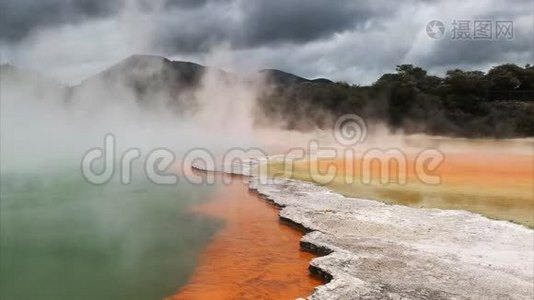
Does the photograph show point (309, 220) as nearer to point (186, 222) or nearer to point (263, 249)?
point (263, 249)

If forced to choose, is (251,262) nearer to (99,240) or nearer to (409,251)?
(409,251)

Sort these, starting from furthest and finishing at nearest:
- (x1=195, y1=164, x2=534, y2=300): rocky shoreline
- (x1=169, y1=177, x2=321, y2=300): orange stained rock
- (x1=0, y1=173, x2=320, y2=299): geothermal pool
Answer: (x1=0, y1=173, x2=320, y2=299): geothermal pool
(x1=169, y1=177, x2=321, y2=300): orange stained rock
(x1=195, y1=164, x2=534, y2=300): rocky shoreline

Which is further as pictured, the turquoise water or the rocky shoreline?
the turquoise water

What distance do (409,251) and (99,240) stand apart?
643 centimetres

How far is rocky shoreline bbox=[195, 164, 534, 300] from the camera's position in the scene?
8211mm

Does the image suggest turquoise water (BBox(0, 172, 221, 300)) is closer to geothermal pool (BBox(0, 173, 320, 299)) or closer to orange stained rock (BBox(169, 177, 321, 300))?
geothermal pool (BBox(0, 173, 320, 299))

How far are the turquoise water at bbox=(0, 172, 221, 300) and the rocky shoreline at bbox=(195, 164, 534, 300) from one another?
2513 millimetres

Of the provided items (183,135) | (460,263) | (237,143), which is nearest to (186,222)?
(460,263)

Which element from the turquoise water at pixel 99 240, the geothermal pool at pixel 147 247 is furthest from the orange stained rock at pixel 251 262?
the turquoise water at pixel 99 240

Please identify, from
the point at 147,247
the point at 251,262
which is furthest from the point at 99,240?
the point at 251,262

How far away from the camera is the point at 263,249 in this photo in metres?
11.1

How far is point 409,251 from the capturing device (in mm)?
9953

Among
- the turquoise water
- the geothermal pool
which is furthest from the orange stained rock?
the turquoise water

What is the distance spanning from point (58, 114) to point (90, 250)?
165 ft
